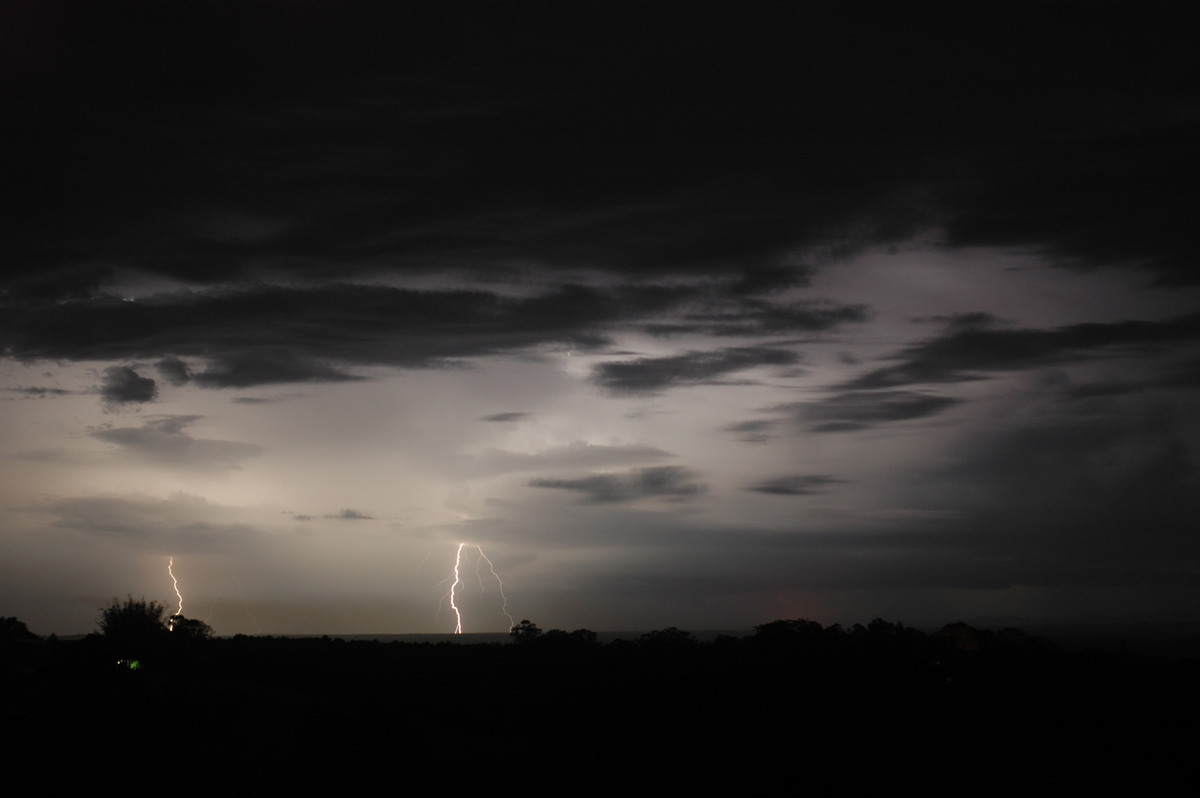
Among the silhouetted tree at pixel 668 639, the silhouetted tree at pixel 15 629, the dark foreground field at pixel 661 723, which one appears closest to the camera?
the dark foreground field at pixel 661 723

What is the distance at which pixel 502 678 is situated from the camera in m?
52.8

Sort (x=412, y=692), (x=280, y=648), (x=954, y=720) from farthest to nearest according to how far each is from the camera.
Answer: (x=280, y=648) < (x=412, y=692) < (x=954, y=720)

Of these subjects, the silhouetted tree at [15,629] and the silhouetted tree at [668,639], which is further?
the silhouetted tree at [15,629]

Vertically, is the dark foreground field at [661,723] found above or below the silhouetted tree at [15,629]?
below

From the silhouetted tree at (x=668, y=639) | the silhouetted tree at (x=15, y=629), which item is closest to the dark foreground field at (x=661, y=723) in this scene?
the silhouetted tree at (x=668, y=639)

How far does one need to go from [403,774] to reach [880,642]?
31573 millimetres

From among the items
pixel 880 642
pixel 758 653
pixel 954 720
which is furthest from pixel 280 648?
pixel 954 720

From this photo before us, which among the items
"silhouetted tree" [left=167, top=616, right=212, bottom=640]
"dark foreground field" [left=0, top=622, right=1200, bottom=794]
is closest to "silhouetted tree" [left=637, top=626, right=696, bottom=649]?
"dark foreground field" [left=0, top=622, right=1200, bottom=794]

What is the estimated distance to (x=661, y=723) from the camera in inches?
1332

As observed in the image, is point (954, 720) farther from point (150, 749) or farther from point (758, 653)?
point (150, 749)

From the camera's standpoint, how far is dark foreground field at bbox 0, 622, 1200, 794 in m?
25.9

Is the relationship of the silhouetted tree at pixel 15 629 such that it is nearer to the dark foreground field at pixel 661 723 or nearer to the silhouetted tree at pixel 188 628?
the silhouetted tree at pixel 188 628

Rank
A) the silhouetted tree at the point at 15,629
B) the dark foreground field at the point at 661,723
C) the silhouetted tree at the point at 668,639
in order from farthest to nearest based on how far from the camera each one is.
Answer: the silhouetted tree at the point at 15,629, the silhouetted tree at the point at 668,639, the dark foreground field at the point at 661,723

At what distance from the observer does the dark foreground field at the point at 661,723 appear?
84.9 feet
